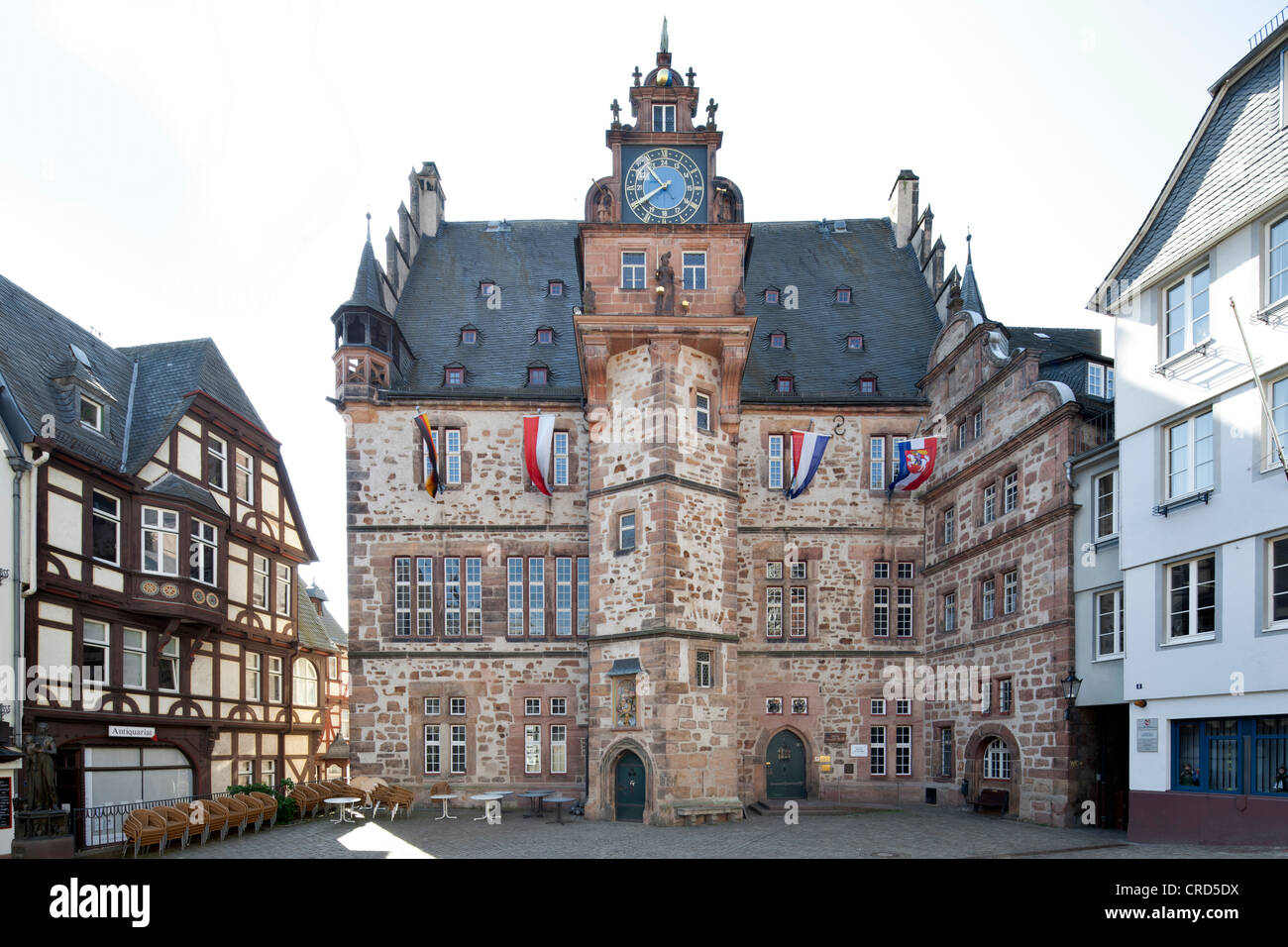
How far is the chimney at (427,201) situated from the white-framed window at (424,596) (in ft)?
38.6

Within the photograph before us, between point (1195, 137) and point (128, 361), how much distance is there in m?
24.2

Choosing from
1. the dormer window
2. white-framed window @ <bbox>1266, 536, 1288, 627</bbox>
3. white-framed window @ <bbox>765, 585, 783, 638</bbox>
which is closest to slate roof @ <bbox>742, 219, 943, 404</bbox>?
white-framed window @ <bbox>765, 585, 783, 638</bbox>

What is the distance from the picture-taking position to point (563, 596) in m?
26.2

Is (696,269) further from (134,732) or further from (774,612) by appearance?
(134,732)

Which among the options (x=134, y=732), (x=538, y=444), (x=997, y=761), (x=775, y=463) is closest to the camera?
(x=134, y=732)

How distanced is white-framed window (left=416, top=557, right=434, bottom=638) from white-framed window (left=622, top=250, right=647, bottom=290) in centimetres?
927

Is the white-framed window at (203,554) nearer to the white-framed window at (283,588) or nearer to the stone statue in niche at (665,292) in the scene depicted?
the white-framed window at (283,588)

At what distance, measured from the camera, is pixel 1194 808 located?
49.7 feet

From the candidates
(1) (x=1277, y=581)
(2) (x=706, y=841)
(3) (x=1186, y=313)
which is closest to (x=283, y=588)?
(2) (x=706, y=841)

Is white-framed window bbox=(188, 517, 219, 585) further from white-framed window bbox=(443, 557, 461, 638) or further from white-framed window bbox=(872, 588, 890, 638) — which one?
white-framed window bbox=(872, 588, 890, 638)

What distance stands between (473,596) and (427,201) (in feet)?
45.8

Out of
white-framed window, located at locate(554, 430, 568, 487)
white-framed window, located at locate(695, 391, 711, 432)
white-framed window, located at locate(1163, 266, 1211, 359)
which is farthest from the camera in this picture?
white-framed window, located at locate(554, 430, 568, 487)

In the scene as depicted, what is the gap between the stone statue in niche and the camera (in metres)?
23.2

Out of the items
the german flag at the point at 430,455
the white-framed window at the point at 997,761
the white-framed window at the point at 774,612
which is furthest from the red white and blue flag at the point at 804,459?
the german flag at the point at 430,455
